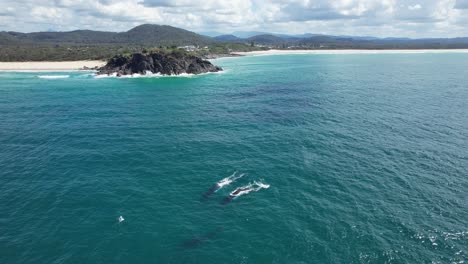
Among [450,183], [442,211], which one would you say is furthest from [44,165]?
[450,183]

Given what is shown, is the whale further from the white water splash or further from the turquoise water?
the white water splash

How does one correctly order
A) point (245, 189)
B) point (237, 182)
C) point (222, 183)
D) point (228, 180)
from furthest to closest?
point (228, 180) → point (237, 182) → point (222, 183) → point (245, 189)

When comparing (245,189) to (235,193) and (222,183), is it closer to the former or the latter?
(235,193)

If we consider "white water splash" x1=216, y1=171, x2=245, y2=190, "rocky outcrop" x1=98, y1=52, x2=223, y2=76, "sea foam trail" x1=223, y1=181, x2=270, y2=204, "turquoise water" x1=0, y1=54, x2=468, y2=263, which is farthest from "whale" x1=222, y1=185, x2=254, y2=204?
"rocky outcrop" x1=98, y1=52, x2=223, y2=76

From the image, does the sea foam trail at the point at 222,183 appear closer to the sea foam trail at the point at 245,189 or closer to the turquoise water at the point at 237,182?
the turquoise water at the point at 237,182

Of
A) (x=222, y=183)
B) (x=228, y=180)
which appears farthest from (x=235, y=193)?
(x=228, y=180)

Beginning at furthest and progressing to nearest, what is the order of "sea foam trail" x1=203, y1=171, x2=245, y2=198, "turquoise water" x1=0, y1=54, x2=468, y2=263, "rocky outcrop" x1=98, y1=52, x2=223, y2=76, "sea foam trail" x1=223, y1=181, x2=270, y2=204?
"rocky outcrop" x1=98, y1=52, x2=223, y2=76 < "sea foam trail" x1=203, y1=171, x2=245, y2=198 < "sea foam trail" x1=223, y1=181, x2=270, y2=204 < "turquoise water" x1=0, y1=54, x2=468, y2=263
